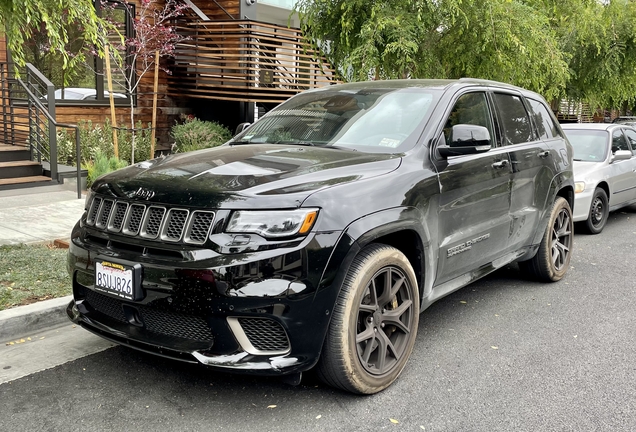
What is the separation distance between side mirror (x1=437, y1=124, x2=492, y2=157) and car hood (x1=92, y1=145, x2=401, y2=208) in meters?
0.42

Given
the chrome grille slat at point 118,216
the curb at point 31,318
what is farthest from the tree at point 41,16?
the chrome grille slat at point 118,216

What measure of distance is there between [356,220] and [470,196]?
1.37 m

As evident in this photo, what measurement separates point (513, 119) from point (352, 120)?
170 cm

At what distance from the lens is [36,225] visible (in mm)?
7480

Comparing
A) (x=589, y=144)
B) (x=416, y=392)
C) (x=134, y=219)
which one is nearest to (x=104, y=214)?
(x=134, y=219)

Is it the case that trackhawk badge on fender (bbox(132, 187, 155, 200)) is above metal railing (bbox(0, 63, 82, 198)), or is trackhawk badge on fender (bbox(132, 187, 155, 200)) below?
below

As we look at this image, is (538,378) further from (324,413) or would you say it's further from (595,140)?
(595,140)

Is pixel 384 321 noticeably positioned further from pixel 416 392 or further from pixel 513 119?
pixel 513 119

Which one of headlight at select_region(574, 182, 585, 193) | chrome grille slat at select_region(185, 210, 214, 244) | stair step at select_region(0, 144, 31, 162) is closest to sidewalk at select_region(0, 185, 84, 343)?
stair step at select_region(0, 144, 31, 162)

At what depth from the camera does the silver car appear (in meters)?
8.60

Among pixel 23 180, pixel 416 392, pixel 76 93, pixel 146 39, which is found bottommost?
pixel 416 392

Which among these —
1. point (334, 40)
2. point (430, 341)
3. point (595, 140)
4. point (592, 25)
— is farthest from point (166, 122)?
point (430, 341)

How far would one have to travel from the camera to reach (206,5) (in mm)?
14570

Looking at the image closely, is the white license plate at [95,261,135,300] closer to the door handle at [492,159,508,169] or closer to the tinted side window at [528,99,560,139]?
the door handle at [492,159,508,169]
